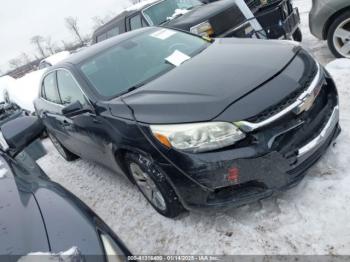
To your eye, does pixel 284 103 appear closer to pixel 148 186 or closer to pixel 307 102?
pixel 307 102

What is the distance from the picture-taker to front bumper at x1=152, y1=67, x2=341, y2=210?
2.24m

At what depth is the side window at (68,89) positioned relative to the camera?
3.36 m

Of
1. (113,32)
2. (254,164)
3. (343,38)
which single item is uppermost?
(113,32)

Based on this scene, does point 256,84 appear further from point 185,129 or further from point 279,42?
point 279,42

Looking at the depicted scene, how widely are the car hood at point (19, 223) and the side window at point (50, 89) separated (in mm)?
2328

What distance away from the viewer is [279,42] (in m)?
3.15

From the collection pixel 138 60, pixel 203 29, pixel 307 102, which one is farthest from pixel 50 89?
pixel 307 102

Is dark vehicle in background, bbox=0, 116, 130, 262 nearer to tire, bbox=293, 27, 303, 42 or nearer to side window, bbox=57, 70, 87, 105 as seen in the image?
side window, bbox=57, 70, 87, 105

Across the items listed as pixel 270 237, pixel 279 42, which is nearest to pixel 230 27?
pixel 279 42

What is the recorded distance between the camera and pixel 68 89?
3701 mm

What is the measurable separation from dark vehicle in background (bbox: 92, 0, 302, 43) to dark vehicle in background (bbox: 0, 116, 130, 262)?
4.02 m

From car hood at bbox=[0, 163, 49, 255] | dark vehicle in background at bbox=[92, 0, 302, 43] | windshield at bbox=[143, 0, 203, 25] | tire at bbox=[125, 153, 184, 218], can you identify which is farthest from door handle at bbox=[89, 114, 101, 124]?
windshield at bbox=[143, 0, 203, 25]

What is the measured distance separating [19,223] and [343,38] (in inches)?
184

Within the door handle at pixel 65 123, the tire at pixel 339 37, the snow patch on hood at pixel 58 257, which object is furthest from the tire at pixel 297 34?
the snow patch on hood at pixel 58 257
